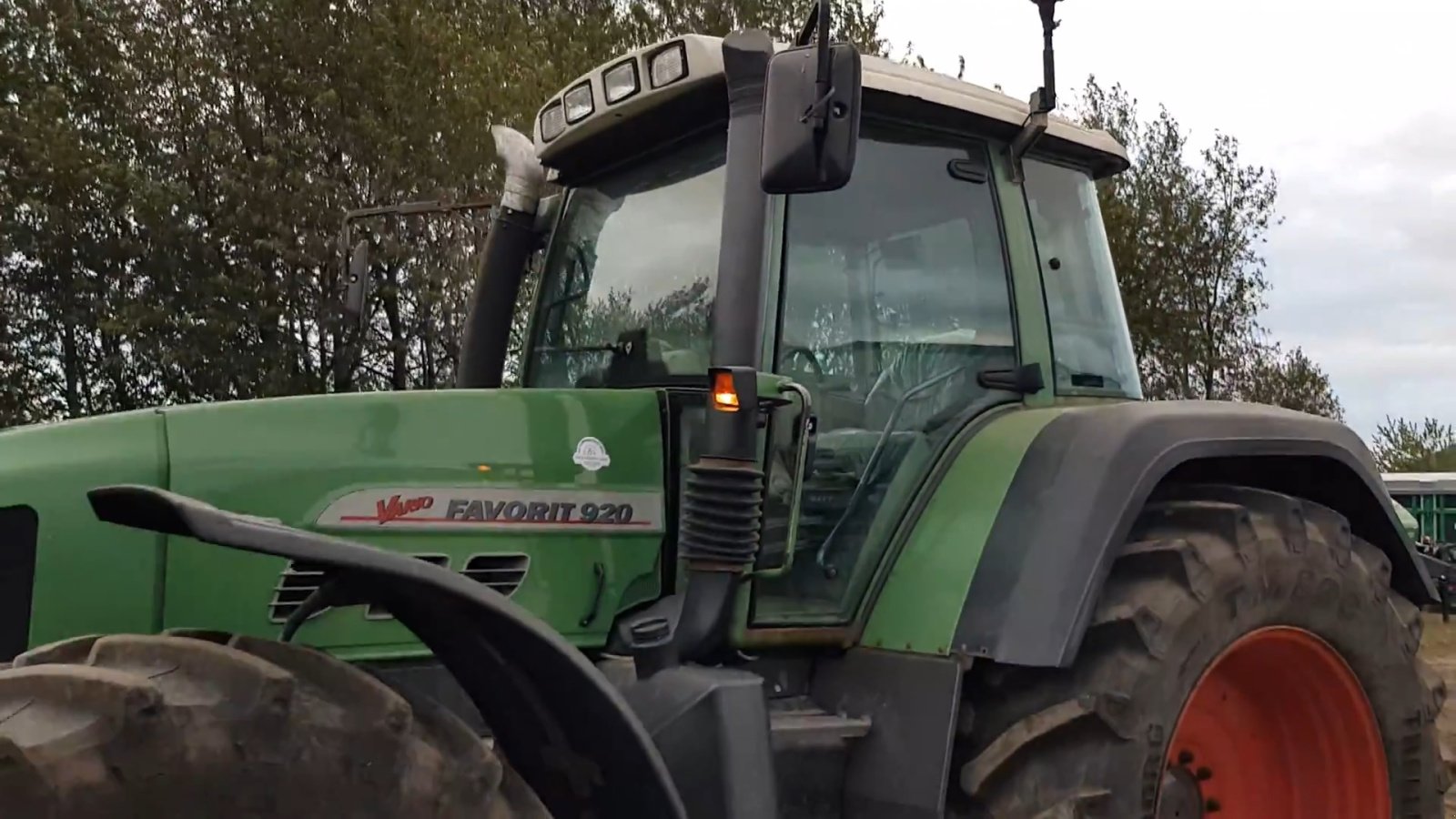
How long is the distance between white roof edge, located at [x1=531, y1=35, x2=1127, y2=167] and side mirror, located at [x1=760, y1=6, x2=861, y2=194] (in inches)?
20.5

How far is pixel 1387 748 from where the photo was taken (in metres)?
3.43

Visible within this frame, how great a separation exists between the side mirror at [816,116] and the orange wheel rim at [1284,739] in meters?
1.79

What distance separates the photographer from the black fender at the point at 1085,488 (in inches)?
108

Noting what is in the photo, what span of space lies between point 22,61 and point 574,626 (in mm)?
15773

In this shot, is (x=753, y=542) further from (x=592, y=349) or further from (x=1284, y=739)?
(x=1284, y=739)

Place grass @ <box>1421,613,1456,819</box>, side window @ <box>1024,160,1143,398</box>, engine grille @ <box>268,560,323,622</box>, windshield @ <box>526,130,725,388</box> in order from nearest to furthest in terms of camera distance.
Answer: engine grille @ <box>268,560,323,622</box> < windshield @ <box>526,130,725,388</box> < side window @ <box>1024,160,1143,398</box> < grass @ <box>1421,613,1456,819</box>

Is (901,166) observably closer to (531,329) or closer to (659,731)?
(531,329)

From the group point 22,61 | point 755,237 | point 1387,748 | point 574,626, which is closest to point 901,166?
point 755,237

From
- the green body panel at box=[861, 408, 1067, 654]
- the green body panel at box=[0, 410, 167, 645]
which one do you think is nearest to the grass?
the green body panel at box=[861, 408, 1067, 654]

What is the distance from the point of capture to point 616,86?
324 centimetres

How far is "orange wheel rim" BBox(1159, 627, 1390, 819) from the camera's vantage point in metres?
3.32

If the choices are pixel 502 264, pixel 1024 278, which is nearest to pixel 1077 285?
pixel 1024 278

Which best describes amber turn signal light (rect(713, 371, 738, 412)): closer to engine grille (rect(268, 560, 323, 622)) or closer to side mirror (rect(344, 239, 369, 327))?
engine grille (rect(268, 560, 323, 622))

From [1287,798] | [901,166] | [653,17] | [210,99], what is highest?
[653,17]
